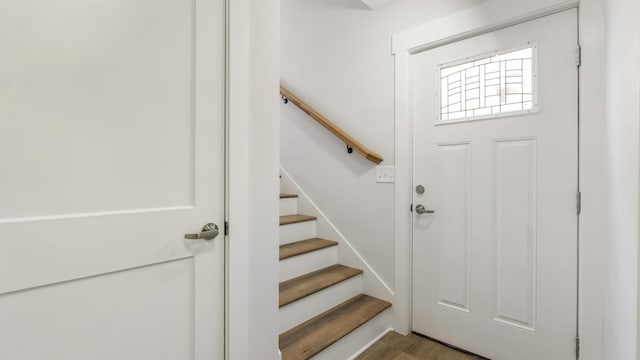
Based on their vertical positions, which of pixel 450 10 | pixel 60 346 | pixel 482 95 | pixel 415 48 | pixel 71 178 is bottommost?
pixel 60 346

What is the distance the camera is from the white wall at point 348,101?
6.82 feet

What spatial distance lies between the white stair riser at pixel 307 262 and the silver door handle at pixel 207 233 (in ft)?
2.89

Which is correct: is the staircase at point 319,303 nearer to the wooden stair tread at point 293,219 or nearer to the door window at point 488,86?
the wooden stair tread at point 293,219

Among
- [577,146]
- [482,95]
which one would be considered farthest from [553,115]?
[482,95]

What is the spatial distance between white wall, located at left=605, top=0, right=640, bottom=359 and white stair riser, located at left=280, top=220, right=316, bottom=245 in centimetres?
178

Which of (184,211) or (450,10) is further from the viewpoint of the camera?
(450,10)

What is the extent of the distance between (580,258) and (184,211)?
183 centimetres

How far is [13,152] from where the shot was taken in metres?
0.74

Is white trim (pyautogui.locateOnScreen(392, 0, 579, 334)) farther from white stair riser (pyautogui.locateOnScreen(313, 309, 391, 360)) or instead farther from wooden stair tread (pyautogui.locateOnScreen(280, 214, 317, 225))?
wooden stair tread (pyautogui.locateOnScreen(280, 214, 317, 225))

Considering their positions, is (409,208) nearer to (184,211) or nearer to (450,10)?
(450,10)

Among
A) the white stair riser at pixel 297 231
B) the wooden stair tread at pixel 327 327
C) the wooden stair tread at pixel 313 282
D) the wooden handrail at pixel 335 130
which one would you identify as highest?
the wooden handrail at pixel 335 130

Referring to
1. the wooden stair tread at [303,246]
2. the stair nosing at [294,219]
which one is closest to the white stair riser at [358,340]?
the wooden stair tread at [303,246]

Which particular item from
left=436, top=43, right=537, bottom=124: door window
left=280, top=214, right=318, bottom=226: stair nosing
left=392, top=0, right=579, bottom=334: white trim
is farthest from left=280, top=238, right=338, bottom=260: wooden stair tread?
Answer: left=436, top=43, right=537, bottom=124: door window

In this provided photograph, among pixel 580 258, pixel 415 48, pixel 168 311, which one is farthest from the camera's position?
pixel 415 48
